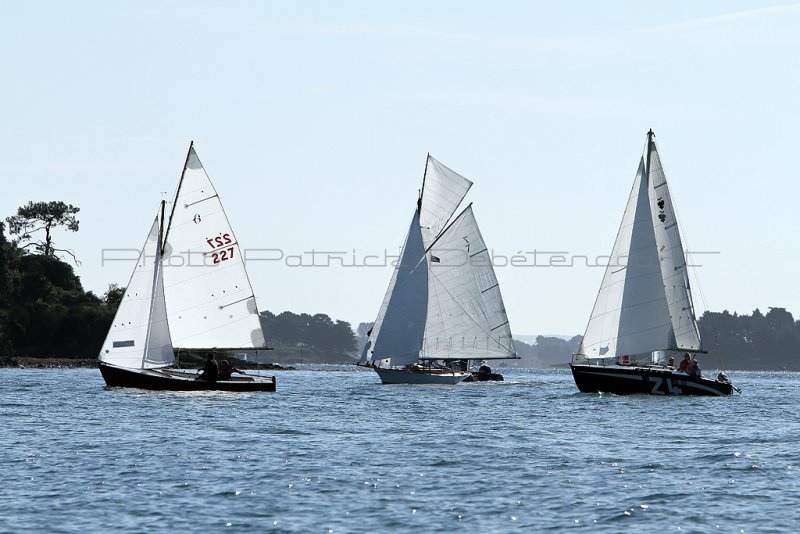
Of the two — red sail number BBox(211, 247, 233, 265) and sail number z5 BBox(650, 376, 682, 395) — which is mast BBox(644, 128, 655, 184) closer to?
sail number z5 BBox(650, 376, 682, 395)

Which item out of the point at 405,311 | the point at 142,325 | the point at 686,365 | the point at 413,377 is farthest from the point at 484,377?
the point at 142,325

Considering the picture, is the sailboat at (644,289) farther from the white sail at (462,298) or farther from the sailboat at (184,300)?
the sailboat at (184,300)

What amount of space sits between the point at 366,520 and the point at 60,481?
31.1 feet

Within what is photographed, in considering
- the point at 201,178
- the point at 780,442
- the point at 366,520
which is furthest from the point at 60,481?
the point at 201,178

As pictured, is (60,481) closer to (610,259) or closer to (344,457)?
(344,457)

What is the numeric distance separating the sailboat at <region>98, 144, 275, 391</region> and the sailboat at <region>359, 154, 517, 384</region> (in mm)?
17936

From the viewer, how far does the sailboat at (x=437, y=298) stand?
82812 millimetres

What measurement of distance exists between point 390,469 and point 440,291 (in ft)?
162

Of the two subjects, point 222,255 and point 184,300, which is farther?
point 222,255

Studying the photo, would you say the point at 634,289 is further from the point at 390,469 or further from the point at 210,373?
the point at 390,469

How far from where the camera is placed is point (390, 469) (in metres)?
35.3

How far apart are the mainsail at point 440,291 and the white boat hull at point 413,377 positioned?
2.74 feet

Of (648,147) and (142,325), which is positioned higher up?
(648,147)

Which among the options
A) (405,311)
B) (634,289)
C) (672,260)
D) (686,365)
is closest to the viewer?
(634,289)
